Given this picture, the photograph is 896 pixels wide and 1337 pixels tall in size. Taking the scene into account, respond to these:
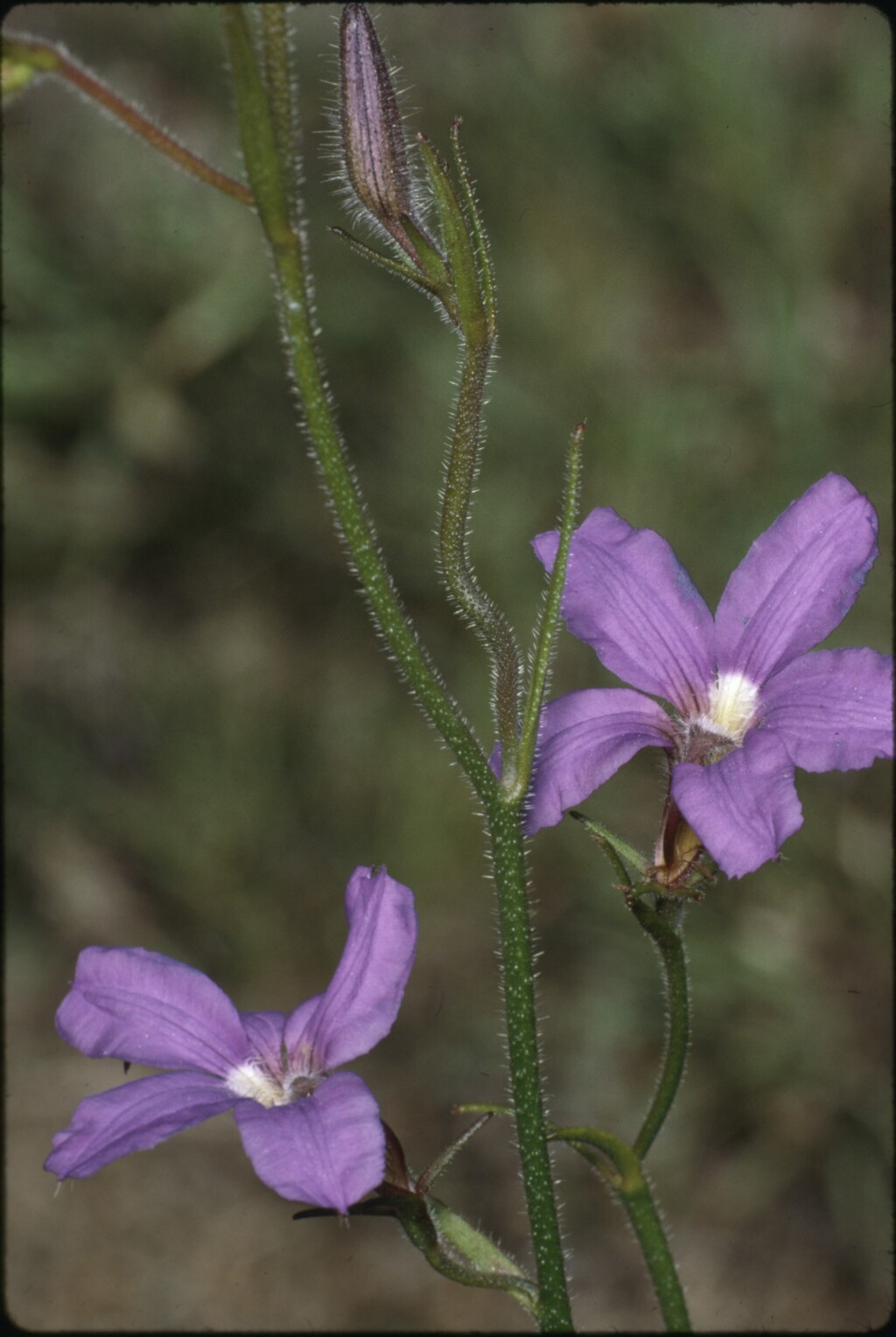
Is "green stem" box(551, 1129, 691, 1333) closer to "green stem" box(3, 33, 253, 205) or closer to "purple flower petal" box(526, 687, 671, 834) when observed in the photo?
"purple flower petal" box(526, 687, 671, 834)

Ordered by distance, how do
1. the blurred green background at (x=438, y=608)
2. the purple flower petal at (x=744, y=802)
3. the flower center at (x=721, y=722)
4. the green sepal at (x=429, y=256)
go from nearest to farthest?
the purple flower petal at (x=744, y=802)
the green sepal at (x=429, y=256)
the flower center at (x=721, y=722)
the blurred green background at (x=438, y=608)

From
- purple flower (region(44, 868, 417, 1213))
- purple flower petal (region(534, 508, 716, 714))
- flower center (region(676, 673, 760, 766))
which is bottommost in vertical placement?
purple flower (region(44, 868, 417, 1213))

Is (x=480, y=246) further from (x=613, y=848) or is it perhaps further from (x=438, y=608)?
(x=438, y=608)

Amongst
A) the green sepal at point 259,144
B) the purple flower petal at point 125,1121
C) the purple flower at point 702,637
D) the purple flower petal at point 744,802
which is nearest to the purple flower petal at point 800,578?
the purple flower at point 702,637

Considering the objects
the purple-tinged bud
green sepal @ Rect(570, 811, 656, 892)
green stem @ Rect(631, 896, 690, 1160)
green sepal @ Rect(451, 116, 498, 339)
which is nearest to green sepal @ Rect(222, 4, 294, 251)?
the purple-tinged bud

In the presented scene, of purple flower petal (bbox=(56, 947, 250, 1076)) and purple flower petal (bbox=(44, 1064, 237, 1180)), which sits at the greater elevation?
purple flower petal (bbox=(56, 947, 250, 1076))

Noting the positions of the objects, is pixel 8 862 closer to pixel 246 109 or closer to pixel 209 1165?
pixel 209 1165

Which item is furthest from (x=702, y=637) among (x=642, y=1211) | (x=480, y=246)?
(x=642, y=1211)

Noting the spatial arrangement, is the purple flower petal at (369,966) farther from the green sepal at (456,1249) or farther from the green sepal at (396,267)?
the green sepal at (396,267)
